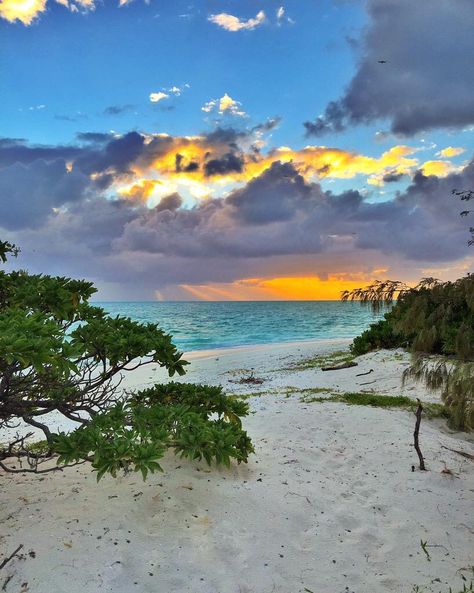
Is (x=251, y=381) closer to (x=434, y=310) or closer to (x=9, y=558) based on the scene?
(x=434, y=310)

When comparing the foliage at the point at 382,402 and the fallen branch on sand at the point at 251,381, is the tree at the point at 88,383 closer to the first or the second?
the foliage at the point at 382,402

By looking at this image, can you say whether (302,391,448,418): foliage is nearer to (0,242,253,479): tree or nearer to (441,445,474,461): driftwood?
(441,445,474,461): driftwood

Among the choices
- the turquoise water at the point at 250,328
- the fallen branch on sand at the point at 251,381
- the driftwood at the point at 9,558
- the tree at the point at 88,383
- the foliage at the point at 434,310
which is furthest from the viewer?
the turquoise water at the point at 250,328

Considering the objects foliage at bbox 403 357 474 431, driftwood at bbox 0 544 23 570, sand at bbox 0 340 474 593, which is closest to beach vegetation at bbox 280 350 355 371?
foliage at bbox 403 357 474 431

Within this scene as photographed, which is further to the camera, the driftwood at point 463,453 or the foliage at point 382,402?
the foliage at point 382,402

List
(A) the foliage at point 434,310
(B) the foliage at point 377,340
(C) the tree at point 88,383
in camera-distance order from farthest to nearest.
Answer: (B) the foliage at point 377,340, (A) the foliage at point 434,310, (C) the tree at point 88,383

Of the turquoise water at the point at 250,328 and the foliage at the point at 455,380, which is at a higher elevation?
the foliage at the point at 455,380

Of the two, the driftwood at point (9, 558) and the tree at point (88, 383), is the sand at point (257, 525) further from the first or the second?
the tree at point (88, 383)

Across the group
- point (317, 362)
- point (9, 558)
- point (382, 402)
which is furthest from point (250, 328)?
point (9, 558)

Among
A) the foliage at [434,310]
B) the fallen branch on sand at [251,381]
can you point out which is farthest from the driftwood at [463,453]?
the fallen branch on sand at [251,381]

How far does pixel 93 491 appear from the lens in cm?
525

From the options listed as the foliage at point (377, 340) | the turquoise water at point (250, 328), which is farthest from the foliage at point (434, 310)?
the foliage at point (377, 340)

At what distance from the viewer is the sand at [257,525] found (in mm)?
3969

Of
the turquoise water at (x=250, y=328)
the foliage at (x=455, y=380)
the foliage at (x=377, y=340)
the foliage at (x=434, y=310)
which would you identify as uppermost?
the foliage at (x=434, y=310)
